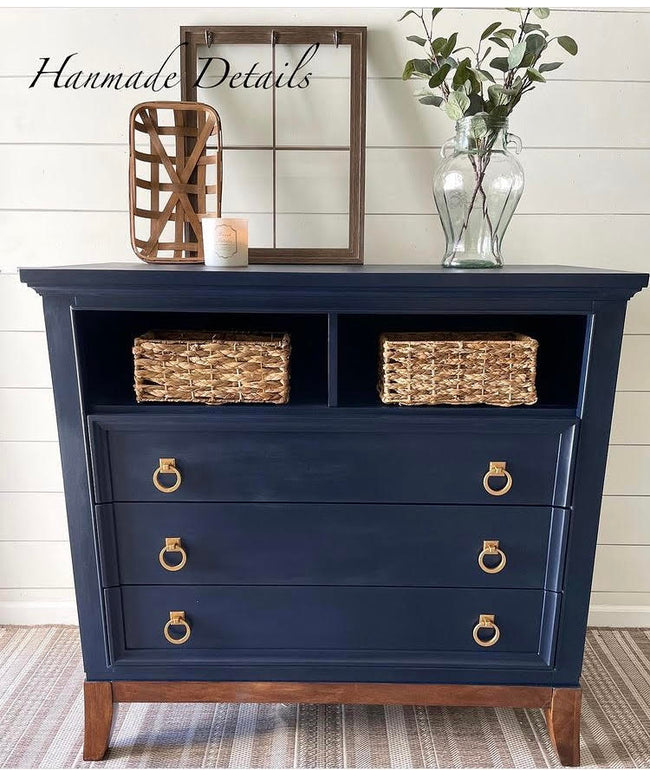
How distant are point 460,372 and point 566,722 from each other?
79cm

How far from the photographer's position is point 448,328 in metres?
1.54

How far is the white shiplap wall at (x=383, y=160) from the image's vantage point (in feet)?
5.01

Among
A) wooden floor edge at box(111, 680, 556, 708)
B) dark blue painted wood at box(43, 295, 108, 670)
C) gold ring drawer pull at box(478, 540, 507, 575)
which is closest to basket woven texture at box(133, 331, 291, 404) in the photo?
dark blue painted wood at box(43, 295, 108, 670)

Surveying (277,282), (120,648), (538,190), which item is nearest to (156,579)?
(120,648)

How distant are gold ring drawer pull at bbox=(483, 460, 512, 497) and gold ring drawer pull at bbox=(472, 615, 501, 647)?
0.27 m

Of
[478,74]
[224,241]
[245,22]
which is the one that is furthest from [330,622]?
[245,22]

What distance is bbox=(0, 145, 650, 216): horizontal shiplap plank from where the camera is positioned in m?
1.57

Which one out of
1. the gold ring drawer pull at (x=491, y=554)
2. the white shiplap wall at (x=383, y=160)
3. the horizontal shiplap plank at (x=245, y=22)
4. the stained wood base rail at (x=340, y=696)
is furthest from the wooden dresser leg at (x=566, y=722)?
the horizontal shiplap plank at (x=245, y=22)

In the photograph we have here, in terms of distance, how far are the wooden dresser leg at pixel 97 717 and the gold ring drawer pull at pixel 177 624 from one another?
17 cm

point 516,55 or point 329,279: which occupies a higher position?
point 516,55

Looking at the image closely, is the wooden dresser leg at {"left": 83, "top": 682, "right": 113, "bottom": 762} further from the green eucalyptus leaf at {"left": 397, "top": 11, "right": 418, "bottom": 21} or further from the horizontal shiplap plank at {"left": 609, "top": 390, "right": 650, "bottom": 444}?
the green eucalyptus leaf at {"left": 397, "top": 11, "right": 418, "bottom": 21}

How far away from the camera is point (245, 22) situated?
152 cm

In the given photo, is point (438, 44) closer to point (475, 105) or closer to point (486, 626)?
point (475, 105)

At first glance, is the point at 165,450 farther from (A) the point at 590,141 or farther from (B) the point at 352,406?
(A) the point at 590,141
